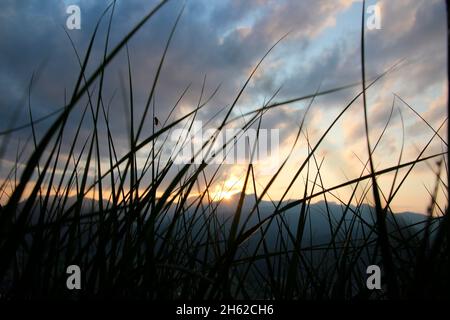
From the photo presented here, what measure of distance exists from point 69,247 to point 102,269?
174 millimetres

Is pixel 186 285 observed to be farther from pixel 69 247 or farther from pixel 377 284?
pixel 377 284

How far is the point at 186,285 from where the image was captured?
1.65 meters
